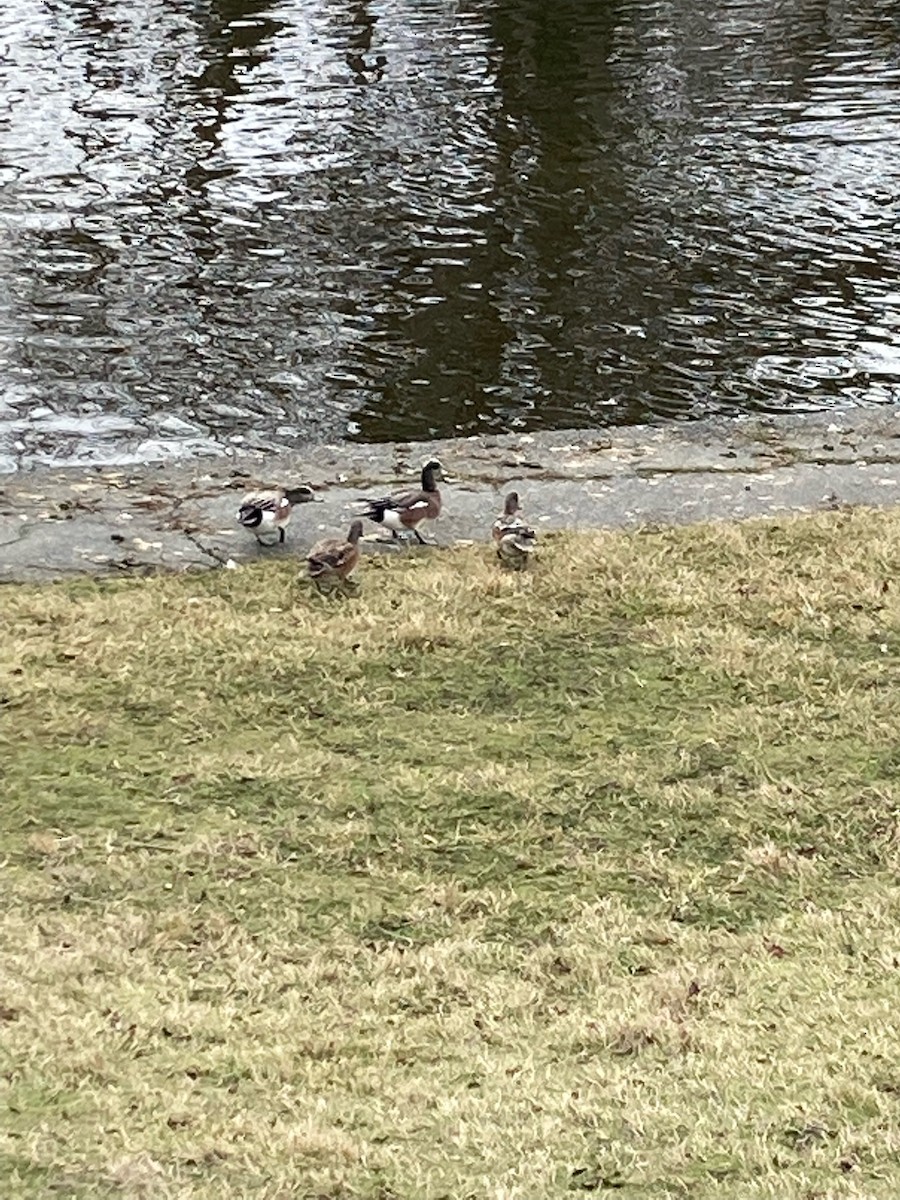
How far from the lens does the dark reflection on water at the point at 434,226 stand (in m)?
9.95

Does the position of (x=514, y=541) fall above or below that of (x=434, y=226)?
above

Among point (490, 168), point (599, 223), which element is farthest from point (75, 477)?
point (490, 168)

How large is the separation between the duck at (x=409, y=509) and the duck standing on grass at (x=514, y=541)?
0.31 m

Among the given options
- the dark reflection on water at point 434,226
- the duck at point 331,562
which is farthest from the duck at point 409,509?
the dark reflection on water at point 434,226

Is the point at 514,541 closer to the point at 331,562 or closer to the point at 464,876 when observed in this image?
the point at 331,562

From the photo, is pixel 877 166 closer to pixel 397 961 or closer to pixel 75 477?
pixel 75 477

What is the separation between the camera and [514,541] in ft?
22.3

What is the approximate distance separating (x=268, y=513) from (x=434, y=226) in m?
6.25

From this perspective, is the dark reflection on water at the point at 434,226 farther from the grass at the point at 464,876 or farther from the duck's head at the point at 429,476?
the grass at the point at 464,876

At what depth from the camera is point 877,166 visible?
45.7ft

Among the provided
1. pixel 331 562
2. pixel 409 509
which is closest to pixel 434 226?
pixel 409 509

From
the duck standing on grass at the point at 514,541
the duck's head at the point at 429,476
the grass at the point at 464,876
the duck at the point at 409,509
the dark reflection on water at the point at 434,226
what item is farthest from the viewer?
the dark reflection on water at the point at 434,226

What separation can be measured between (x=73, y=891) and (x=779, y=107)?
42.7ft

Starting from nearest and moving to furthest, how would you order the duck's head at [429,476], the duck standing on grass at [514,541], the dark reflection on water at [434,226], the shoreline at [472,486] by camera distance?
the duck standing on grass at [514,541]
the shoreline at [472,486]
the duck's head at [429,476]
the dark reflection on water at [434,226]
